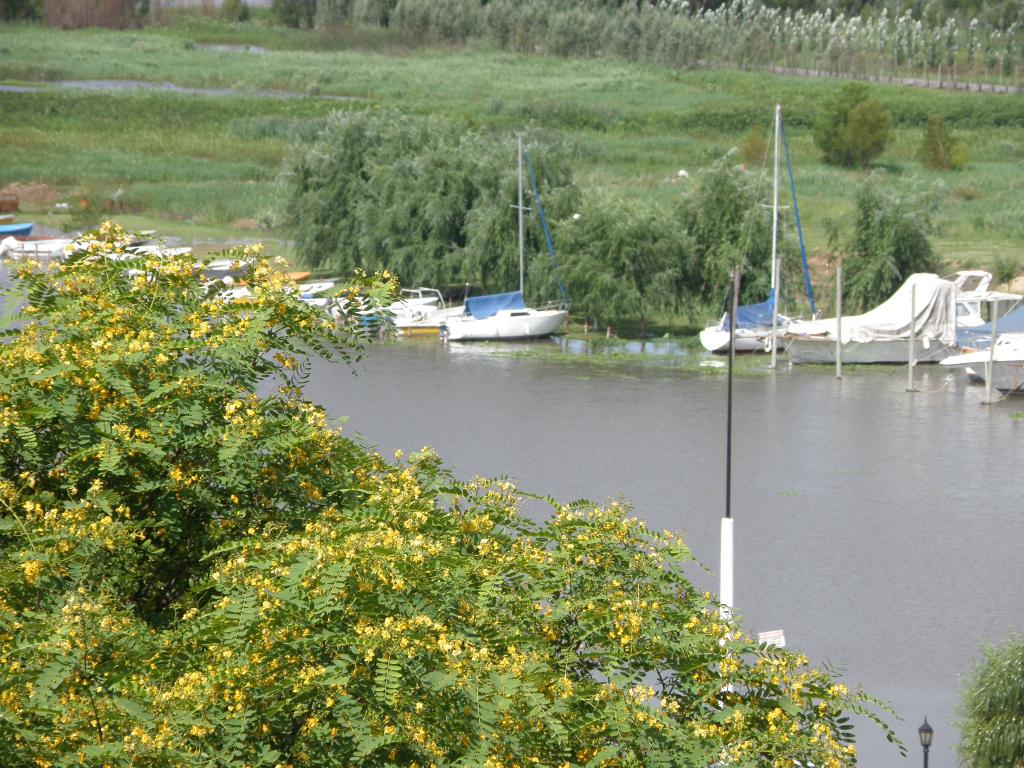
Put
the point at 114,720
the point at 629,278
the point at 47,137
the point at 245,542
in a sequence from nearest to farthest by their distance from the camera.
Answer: the point at 114,720 < the point at 245,542 < the point at 629,278 < the point at 47,137

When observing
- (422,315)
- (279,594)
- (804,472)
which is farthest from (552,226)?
(279,594)

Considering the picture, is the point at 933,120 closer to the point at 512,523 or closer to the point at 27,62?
the point at 27,62

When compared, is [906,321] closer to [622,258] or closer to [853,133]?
[622,258]

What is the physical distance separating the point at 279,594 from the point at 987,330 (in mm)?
33697

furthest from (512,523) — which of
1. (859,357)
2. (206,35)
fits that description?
(206,35)

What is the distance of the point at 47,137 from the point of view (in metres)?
76.9

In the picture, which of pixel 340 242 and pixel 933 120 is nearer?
pixel 340 242

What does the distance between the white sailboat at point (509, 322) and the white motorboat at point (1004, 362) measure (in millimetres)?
10809

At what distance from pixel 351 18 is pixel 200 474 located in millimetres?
109833

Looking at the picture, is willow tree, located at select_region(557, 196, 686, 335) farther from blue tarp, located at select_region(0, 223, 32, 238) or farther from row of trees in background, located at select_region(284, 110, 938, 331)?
blue tarp, located at select_region(0, 223, 32, 238)

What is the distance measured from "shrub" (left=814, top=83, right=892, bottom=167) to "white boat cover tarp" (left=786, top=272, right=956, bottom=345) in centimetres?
2899

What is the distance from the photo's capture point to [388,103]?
82438 mm

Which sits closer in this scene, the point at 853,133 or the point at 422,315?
the point at 422,315

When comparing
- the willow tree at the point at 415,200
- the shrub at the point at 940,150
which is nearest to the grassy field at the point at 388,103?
the shrub at the point at 940,150
